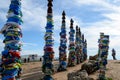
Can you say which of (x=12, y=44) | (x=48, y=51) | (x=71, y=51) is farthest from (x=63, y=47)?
(x=12, y=44)

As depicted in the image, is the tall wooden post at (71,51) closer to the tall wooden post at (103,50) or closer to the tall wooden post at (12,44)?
the tall wooden post at (103,50)

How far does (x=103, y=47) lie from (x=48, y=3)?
675 cm

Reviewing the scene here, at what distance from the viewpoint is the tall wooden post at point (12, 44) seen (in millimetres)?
9883

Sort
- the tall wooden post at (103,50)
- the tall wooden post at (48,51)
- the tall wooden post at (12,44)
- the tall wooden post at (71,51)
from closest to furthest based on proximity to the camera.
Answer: the tall wooden post at (12,44) < the tall wooden post at (48,51) < the tall wooden post at (103,50) < the tall wooden post at (71,51)

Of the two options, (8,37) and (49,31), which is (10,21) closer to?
(8,37)

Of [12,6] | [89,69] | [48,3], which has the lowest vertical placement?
[89,69]

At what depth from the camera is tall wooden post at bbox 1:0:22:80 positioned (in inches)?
389

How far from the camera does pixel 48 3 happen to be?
23.6m

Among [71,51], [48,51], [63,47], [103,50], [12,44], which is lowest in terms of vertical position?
[12,44]

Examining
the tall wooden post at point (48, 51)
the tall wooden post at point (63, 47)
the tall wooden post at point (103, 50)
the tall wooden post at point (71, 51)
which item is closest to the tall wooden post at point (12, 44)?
the tall wooden post at point (48, 51)

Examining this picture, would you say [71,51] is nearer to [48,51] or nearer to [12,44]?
[48,51]

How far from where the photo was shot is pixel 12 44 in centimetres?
1027

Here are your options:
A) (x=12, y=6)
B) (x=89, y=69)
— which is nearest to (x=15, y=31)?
(x=12, y=6)

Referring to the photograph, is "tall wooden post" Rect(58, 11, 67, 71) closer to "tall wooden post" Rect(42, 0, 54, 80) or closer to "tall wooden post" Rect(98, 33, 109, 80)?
"tall wooden post" Rect(98, 33, 109, 80)
